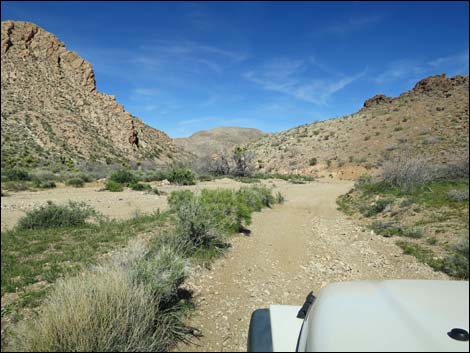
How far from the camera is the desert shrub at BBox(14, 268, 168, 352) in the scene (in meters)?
2.35

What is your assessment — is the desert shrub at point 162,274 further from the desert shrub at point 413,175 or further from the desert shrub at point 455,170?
the desert shrub at point 413,175

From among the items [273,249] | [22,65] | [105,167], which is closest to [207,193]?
[273,249]

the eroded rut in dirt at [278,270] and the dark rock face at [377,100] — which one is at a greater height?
the dark rock face at [377,100]

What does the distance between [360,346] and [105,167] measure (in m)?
17.9

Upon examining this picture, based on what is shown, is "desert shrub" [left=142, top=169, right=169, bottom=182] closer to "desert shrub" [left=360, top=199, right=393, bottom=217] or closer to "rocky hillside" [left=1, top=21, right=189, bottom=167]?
"rocky hillside" [left=1, top=21, right=189, bottom=167]

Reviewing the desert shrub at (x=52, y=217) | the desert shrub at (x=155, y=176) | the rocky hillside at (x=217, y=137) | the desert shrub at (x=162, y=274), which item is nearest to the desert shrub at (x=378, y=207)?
the desert shrub at (x=162, y=274)

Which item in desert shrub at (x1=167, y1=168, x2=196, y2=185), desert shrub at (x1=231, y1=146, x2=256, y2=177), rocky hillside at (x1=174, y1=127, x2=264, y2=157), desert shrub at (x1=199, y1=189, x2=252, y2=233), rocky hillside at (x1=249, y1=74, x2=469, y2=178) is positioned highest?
rocky hillside at (x1=174, y1=127, x2=264, y2=157)

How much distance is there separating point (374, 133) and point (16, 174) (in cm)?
3593

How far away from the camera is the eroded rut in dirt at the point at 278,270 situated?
385cm

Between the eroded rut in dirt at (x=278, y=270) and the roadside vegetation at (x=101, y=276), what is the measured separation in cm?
36

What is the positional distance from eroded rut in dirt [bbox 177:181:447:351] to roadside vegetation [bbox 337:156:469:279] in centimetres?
37

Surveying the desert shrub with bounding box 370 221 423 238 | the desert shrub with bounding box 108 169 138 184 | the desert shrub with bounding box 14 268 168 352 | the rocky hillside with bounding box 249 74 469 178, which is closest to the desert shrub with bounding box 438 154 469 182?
the desert shrub with bounding box 370 221 423 238

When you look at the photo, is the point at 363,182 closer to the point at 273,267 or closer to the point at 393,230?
the point at 393,230

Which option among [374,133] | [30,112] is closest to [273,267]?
[30,112]
